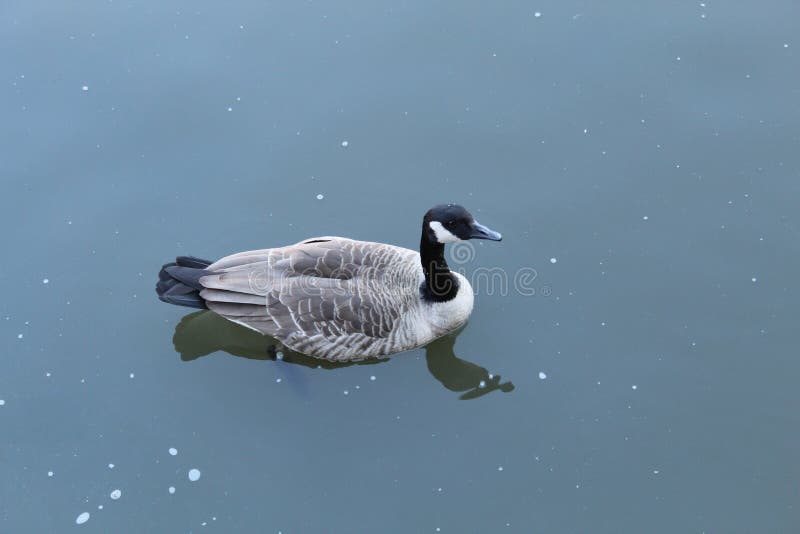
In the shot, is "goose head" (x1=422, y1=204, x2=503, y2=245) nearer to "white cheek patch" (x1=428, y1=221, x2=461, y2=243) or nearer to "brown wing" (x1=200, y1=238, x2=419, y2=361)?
"white cheek patch" (x1=428, y1=221, x2=461, y2=243)

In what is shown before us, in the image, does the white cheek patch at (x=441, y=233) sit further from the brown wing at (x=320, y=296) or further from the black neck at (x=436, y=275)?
the brown wing at (x=320, y=296)

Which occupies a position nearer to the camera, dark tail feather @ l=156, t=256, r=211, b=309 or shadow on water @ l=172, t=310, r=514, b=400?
dark tail feather @ l=156, t=256, r=211, b=309

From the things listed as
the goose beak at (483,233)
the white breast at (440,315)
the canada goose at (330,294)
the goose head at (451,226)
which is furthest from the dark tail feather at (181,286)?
Answer: the goose beak at (483,233)

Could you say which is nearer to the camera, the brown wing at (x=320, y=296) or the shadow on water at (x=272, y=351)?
the brown wing at (x=320, y=296)

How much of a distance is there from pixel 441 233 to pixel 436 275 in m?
0.39

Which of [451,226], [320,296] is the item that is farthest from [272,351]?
[451,226]

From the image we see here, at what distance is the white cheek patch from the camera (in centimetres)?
593

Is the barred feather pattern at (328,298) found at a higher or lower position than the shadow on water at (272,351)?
higher

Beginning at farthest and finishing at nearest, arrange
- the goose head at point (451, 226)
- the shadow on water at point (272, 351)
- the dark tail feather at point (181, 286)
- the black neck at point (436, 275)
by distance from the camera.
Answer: the shadow on water at point (272, 351) → the dark tail feather at point (181, 286) → the black neck at point (436, 275) → the goose head at point (451, 226)

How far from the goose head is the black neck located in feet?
0.37

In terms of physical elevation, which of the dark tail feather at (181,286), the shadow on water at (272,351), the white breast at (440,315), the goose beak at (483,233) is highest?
the goose beak at (483,233)

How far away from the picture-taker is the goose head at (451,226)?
232 inches

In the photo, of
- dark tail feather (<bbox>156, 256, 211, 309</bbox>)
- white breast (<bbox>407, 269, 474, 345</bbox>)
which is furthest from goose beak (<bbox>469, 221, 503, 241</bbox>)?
dark tail feather (<bbox>156, 256, 211, 309</bbox>)

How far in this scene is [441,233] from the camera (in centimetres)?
598
